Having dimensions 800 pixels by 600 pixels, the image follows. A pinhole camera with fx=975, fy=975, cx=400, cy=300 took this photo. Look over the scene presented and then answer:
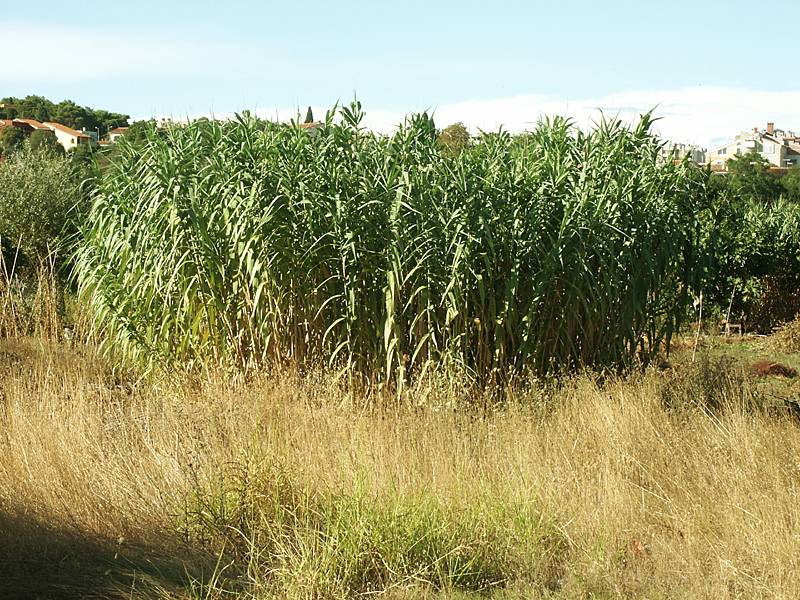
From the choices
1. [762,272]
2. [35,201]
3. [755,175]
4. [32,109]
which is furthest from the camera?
[32,109]

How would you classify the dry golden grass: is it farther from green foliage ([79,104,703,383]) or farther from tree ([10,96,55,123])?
tree ([10,96,55,123])

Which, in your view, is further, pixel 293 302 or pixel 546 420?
pixel 293 302

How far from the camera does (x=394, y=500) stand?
4.36 m

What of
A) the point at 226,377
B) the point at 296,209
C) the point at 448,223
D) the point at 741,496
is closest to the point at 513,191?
the point at 448,223

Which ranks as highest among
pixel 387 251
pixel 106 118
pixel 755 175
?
pixel 106 118

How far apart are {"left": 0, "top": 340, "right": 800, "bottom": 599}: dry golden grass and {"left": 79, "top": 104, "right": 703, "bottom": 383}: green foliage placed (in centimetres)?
94

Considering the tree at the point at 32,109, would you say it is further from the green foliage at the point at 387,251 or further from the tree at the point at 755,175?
the green foliage at the point at 387,251

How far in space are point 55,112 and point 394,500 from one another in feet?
261

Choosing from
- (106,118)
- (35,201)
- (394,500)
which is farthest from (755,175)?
(106,118)

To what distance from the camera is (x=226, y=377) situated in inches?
268

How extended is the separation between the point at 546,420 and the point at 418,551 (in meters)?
2.23

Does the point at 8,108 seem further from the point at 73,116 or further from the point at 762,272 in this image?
the point at 762,272

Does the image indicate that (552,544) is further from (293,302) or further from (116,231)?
(116,231)

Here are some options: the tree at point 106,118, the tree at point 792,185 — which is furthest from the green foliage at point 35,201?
the tree at point 106,118
